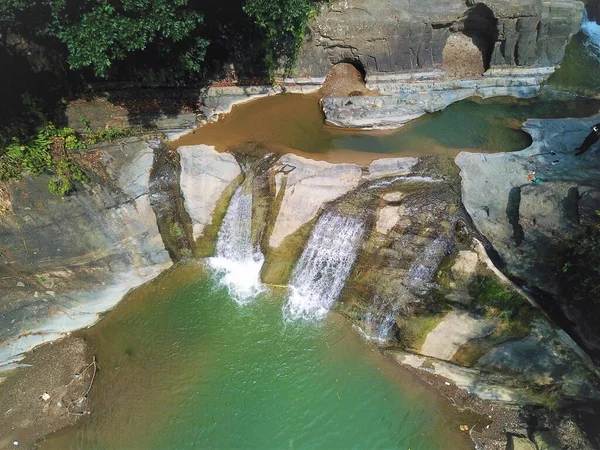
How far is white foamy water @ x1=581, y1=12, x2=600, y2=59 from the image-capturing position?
17.5m

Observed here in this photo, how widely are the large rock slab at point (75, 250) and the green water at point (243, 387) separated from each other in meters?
1.03

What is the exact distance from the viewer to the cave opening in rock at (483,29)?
1544 centimetres

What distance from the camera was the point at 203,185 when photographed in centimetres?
1270

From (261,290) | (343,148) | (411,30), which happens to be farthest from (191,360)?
(411,30)

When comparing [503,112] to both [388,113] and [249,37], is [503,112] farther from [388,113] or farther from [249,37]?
[249,37]

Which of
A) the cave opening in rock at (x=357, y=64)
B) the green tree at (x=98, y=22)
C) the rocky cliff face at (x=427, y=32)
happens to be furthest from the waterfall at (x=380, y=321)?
the rocky cliff face at (x=427, y=32)

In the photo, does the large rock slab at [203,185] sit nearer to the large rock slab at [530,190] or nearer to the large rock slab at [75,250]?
→ the large rock slab at [75,250]

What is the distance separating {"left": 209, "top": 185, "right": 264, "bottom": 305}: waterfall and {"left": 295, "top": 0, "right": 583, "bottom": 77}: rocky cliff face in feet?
22.4

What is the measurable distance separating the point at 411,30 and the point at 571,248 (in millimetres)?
10089

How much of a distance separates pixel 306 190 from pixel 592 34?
15900mm

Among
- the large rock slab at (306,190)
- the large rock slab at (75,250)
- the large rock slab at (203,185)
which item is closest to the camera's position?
the large rock slab at (75,250)

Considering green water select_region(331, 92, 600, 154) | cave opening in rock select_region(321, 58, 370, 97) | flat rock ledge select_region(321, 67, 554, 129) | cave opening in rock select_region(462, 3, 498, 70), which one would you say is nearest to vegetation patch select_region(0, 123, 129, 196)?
green water select_region(331, 92, 600, 154)

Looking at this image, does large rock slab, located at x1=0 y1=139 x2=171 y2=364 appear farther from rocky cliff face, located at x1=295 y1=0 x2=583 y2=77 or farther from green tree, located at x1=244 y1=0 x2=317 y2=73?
rocky cliff face, located at x1=295 y1=0 x2=583 y2=77

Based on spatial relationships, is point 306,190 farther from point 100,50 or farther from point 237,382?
point 100,50
